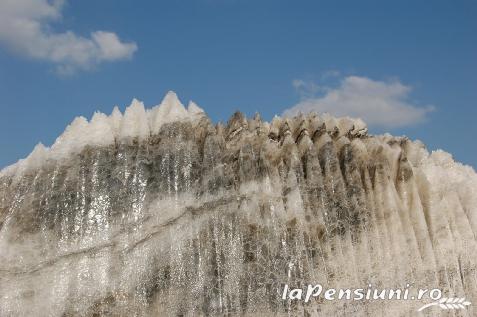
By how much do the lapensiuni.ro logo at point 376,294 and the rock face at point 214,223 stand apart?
14 centimetres

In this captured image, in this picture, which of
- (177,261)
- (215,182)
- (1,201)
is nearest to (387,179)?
(215,182)

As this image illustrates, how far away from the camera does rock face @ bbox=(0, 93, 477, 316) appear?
49.0 ft

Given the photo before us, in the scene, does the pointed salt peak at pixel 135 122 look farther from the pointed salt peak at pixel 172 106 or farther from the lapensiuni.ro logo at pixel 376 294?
the lapensiuni.ro logo at pixel 376 294

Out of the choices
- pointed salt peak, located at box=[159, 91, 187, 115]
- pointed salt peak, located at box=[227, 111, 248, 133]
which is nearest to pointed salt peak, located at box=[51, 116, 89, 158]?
pointed salt peak, located at box=[159, 91, 187, 115]

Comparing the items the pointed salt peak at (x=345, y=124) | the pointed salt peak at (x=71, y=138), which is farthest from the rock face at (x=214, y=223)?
the pointed salt peak at (x=345, y=124)

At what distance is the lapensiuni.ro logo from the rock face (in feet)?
0.44

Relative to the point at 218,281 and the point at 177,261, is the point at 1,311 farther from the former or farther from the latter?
the point at 218,281

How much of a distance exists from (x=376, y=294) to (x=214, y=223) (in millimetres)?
4586

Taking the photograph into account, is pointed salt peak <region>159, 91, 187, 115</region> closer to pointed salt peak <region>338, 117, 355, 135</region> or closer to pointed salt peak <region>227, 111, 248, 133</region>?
pointed salt peak <region>227, 111, 248, 133</region>

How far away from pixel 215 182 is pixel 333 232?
340 centimetres

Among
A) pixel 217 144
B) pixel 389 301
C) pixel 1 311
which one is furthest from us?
pixel 217 144

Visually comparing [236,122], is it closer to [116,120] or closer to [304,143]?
[304,143]

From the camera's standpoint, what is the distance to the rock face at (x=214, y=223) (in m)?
14.9

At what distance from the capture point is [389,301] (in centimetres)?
1563
